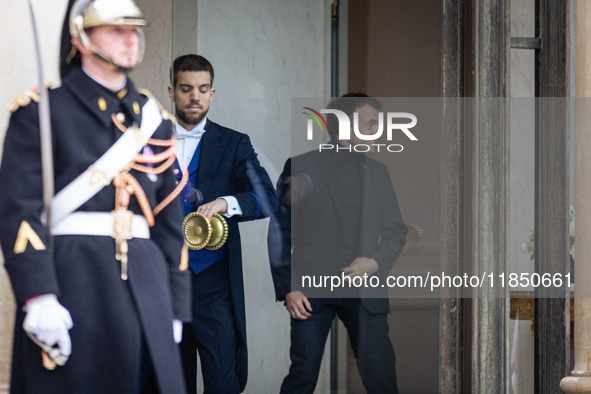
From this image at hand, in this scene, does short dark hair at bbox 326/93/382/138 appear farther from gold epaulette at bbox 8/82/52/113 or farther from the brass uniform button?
gold epaulette at bbox 8/82/52/113

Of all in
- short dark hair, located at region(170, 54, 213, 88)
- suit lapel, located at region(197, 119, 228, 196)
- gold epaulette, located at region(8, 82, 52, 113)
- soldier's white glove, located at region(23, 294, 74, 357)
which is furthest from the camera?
short dark hair, located at region(170, 54, 213, 88)

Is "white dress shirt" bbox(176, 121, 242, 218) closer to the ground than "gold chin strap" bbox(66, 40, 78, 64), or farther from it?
closer to the ground

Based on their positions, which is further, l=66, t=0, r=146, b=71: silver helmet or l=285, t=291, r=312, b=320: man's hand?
l=285, t=291, r=312, b=320: man's hand

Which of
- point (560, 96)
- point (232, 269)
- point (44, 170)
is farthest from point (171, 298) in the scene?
point (560, 96)

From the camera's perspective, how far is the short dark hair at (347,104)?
405 centimetres

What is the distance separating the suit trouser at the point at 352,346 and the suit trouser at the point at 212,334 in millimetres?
412

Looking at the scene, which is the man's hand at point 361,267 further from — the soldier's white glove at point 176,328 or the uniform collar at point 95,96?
the uniform collar at point 95,96

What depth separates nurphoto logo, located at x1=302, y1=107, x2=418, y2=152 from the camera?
402 cm

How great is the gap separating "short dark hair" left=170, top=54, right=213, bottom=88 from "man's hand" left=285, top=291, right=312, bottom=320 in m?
1.31

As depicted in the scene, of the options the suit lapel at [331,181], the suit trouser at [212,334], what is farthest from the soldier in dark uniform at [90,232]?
the suit lapel at [331,181]

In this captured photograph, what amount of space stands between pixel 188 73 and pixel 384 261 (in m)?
1.57

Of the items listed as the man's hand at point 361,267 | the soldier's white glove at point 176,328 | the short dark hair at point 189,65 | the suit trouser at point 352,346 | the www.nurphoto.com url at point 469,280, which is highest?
the short dark hair at point 189,65

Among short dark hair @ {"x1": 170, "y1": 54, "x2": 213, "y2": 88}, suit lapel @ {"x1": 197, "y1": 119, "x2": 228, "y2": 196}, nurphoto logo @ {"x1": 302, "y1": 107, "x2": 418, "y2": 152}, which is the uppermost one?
short dark hair @ {"x1": 170, "y1": 54, "x2": 213, "y2": 88}

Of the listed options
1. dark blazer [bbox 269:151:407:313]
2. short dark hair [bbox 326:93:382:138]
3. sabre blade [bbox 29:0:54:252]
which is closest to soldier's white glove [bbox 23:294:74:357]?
sabre blade [bbox 29:0:54:252]
